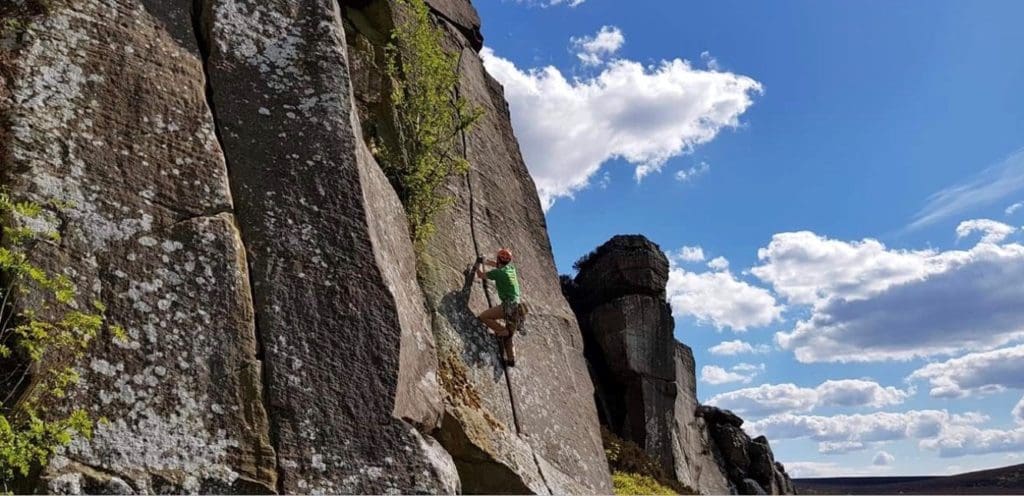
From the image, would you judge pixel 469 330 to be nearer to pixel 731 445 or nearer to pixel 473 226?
pixel 473 226

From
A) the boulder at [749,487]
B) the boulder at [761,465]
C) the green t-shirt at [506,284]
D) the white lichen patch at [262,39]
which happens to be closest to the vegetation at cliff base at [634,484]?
the green t-shirt at [506,284]

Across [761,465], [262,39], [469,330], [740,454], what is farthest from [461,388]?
[761,465]

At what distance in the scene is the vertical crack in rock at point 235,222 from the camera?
8523mm

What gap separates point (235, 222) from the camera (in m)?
9.61

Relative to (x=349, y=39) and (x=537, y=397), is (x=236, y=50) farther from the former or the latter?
(x=537, y=397)

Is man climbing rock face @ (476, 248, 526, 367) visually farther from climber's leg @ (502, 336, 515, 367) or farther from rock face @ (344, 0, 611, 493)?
rock face @ (344, 0, 611, 493)

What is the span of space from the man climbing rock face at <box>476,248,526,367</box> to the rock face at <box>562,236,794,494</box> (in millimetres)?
20438

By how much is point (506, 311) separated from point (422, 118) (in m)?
4.21

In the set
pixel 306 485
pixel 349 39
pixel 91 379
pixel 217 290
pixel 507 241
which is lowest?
pixel 306 485

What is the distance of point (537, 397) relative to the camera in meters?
14.1

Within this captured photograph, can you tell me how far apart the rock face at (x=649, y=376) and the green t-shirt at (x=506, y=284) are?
20.5 m

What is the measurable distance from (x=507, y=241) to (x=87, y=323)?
9806mm

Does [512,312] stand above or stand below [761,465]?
above

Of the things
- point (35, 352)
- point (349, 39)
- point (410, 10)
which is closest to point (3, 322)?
point (35, 352)
